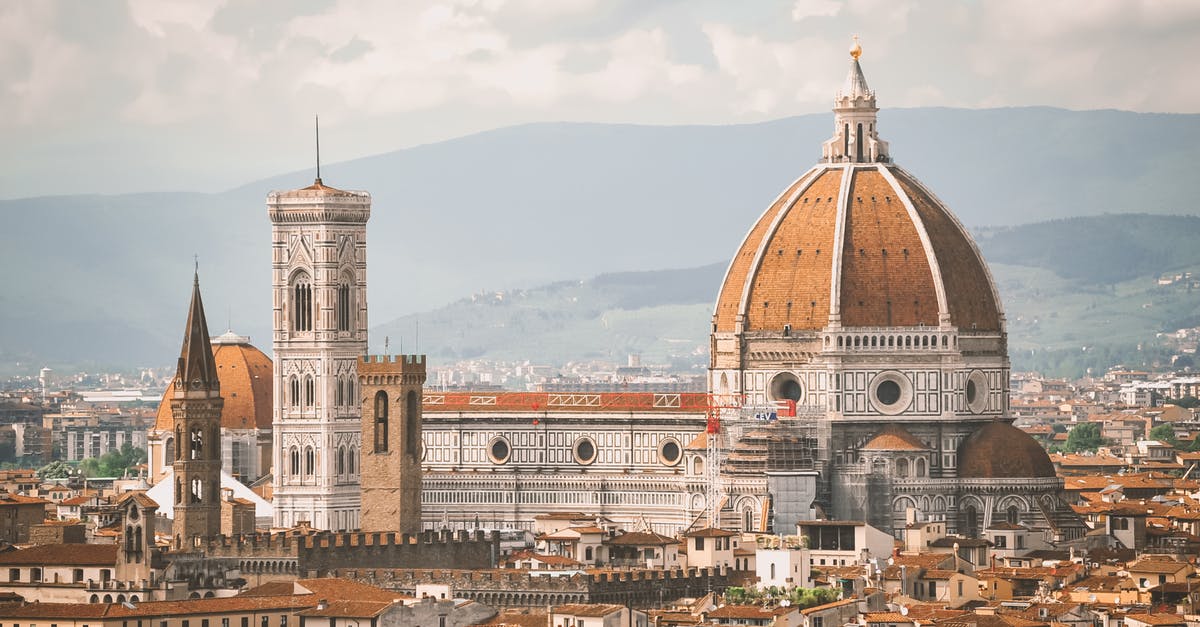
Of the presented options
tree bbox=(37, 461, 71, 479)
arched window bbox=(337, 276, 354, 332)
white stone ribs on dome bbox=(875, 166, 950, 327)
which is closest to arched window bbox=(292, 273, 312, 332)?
arched window bbox=(337, 276, 354, 332)

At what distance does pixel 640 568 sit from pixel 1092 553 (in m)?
21.6

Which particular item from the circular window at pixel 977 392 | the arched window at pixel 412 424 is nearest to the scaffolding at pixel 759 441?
the circular window at pixel 977 392

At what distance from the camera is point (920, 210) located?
427ft

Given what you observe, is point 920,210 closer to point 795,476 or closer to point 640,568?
point 795,476

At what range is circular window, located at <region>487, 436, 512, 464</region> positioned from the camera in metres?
140

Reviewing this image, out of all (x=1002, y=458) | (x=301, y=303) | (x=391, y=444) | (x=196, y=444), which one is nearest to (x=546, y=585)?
(x=196, y=444)

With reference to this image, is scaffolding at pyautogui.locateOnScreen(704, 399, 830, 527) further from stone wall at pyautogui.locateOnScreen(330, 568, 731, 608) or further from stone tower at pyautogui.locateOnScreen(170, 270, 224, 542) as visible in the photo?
stone wall at pyautogui.locateOnScreen(330, 568, 731, 608)

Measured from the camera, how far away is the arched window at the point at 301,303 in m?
136

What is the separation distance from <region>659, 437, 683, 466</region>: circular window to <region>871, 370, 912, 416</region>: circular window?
11.7m

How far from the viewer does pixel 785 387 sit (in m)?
131

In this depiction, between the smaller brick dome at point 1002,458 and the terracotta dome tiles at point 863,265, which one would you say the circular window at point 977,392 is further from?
the smaller brick dome at point 1002,458

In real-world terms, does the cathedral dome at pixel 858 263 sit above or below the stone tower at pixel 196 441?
above

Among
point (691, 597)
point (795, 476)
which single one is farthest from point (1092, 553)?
point (691, 597)

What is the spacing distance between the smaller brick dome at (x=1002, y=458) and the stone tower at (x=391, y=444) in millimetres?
25019
